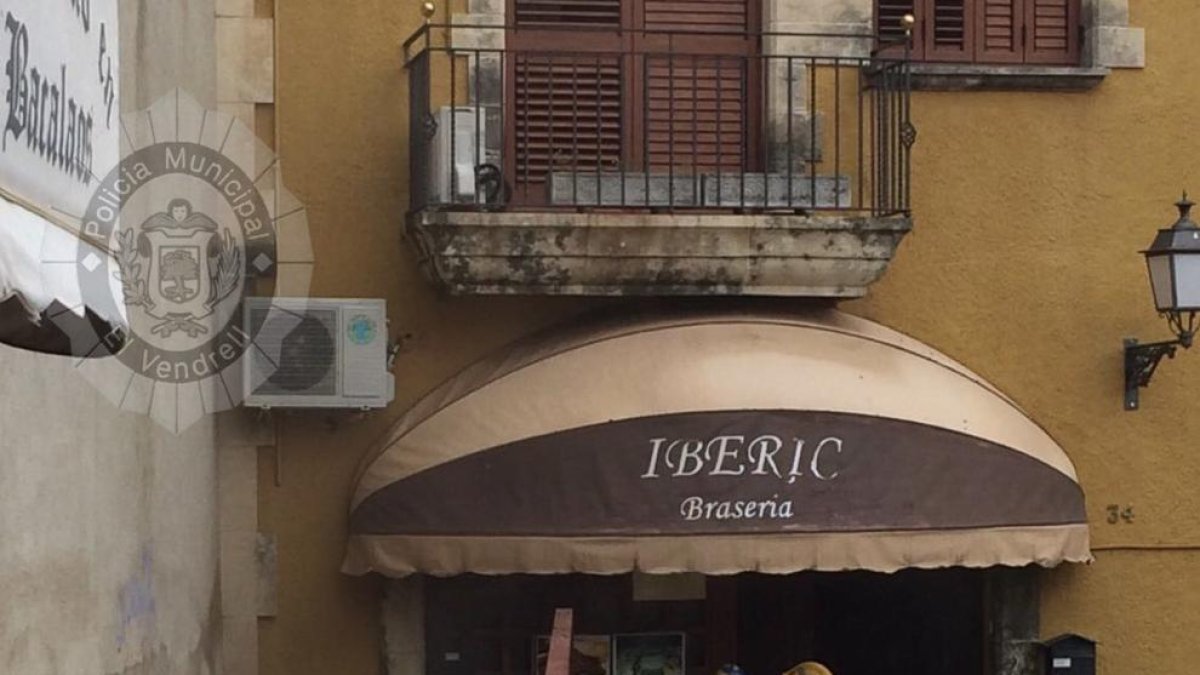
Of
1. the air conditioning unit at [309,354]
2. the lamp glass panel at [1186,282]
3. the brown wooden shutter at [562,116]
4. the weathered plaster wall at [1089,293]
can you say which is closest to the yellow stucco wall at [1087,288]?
the weathered plaster wall at [1089,293]

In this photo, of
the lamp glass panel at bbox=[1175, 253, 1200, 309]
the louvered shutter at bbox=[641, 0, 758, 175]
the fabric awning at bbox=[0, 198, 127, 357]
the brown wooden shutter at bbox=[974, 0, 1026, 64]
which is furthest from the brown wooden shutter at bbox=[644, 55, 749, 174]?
the fabric awning at bbox=[0, 198, 127, 357]

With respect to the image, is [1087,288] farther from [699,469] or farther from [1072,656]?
[699,469]

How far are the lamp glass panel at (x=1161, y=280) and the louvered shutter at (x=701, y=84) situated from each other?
77.8 inches

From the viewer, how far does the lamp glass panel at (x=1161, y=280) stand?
9.60 meters

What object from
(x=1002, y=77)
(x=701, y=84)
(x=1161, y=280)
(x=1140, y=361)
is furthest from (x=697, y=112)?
(x=1140, y=361)

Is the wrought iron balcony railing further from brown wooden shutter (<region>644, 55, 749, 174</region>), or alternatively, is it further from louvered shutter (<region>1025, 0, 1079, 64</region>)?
louvered shutter (<region>1025, 0, 1079, 64</region>)

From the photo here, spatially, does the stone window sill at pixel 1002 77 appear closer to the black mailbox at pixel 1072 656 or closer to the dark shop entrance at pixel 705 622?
the dark shop entrance at pixel 705 622

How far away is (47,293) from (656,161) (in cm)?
660

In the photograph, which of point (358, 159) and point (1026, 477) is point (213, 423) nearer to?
point (358, 159)

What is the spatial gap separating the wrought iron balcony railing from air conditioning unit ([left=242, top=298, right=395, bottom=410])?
623mm

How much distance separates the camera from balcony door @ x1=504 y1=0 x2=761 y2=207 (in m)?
9.80

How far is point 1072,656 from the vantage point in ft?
32.3

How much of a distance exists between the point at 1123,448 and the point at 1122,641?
0.94 m

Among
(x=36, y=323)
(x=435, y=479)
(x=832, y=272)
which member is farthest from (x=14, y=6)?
(x=832, y=272)
